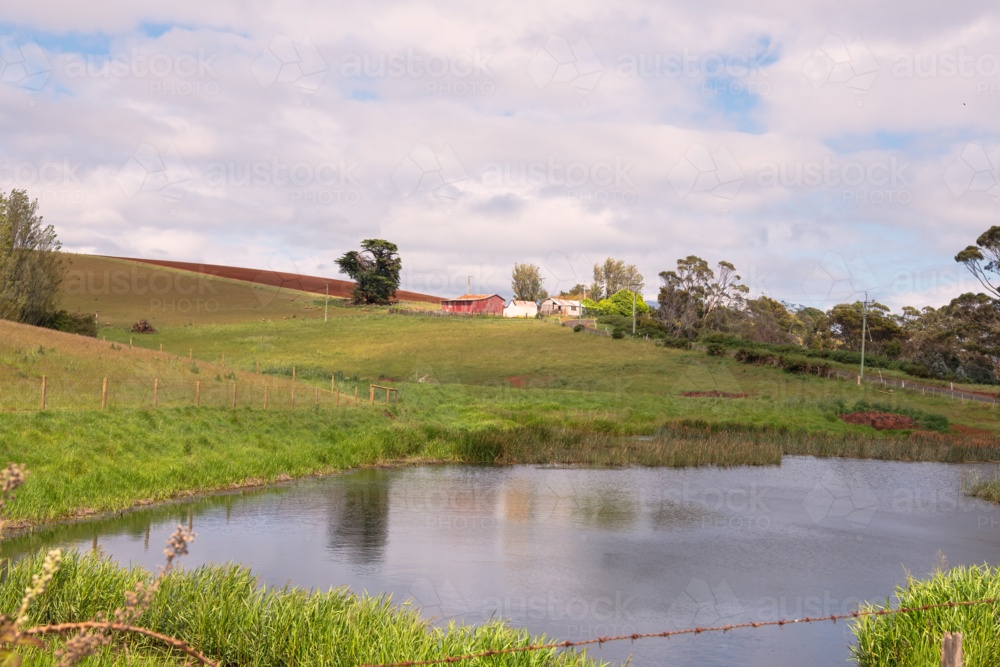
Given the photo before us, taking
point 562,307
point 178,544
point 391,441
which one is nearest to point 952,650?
point 178,544

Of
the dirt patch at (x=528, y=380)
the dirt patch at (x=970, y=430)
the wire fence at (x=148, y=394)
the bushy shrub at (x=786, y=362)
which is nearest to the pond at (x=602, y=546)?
the wire fence at (x=148, y=394)

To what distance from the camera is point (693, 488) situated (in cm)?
2842

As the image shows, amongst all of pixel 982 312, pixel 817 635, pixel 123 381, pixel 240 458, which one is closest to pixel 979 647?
pixel 817 635

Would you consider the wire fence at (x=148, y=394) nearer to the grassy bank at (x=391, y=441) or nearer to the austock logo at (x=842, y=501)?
the grassy bank at (x=391, y=441)

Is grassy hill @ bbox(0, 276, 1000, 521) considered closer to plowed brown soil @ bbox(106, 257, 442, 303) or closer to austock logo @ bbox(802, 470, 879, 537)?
austock logo @ bbox(802, 470, 879, 537)

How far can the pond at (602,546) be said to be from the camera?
13.7m

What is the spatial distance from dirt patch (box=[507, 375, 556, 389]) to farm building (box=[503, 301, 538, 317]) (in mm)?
62514

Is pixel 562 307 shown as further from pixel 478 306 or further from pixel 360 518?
pixel 360 518

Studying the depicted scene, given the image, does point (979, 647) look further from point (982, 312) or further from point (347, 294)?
point (347, 294)

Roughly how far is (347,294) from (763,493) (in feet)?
369

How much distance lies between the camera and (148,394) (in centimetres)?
3219

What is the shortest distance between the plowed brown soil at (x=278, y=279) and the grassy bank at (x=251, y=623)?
12033 centimetres

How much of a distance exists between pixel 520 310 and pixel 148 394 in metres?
100

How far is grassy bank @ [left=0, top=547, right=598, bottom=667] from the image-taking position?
885 centimetres
